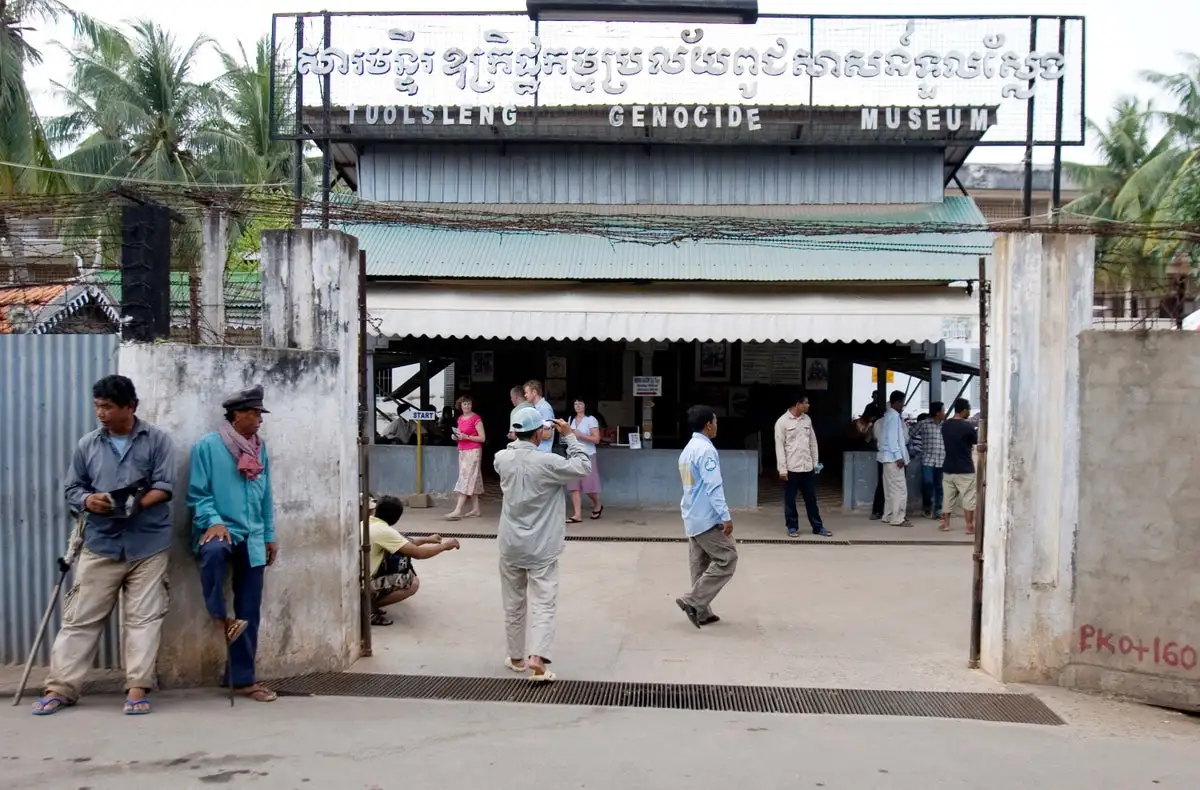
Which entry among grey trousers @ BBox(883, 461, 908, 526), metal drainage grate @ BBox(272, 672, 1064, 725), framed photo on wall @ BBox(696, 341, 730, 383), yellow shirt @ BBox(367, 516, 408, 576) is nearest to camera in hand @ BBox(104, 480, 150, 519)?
metal drainage grate @ BBox(272, 672, 1064, 725)

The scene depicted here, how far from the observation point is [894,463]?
11.1 meters

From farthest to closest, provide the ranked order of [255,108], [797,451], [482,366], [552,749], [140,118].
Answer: [255,108] → [140,118] → [482,366] → [797,451] → [552,749]

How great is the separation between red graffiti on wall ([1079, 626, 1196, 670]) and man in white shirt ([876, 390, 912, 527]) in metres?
5.63

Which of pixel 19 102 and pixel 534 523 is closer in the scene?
pixel 534 523

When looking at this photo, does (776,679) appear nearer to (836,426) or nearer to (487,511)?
(487,511)

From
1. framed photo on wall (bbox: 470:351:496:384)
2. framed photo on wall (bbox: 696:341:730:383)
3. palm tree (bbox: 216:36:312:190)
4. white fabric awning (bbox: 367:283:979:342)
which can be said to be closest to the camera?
white fabric awning (bbox: 367:283:979:342)

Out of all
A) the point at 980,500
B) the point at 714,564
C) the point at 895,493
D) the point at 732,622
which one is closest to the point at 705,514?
the point at 714,564

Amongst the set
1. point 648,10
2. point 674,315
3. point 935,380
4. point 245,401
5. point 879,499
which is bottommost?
point 879,499

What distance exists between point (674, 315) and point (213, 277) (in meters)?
5.35

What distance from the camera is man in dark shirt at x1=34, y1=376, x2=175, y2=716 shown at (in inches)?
186

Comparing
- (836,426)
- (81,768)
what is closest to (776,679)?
(81,768)

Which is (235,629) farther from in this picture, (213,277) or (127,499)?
(213,277)

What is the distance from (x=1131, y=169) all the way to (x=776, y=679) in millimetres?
27045

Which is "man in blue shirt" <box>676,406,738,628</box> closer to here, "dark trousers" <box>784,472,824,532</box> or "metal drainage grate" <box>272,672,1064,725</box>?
"metal drainage grate" <box>272,672,1064,725</box>
